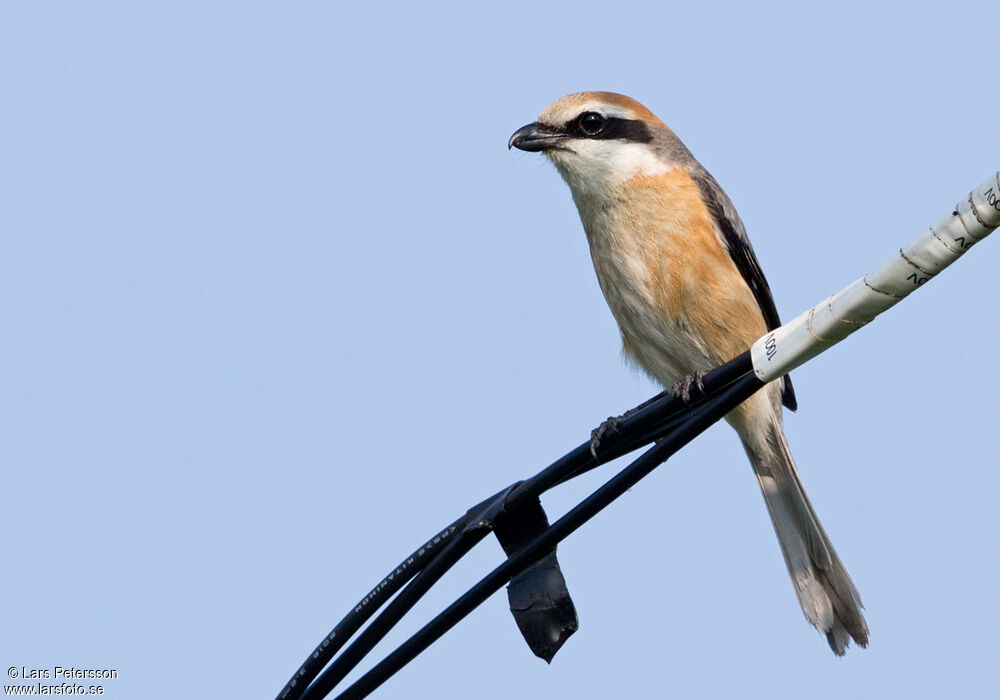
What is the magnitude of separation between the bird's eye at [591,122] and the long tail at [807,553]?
5.88ft

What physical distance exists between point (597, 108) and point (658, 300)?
115 cm

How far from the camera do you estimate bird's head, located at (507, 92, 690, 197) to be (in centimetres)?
623

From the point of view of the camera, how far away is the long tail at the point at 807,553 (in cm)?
603

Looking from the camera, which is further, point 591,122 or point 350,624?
point 591,122

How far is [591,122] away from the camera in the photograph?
6.44 meters

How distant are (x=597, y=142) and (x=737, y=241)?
0.85 meters

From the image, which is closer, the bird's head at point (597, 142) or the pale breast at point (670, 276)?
the pale breast at point (670, 276)

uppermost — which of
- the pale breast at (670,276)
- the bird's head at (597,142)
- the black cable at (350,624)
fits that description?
the bird's head at (597,142)

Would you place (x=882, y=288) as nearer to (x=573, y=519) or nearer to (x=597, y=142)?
(x=573, y=519)

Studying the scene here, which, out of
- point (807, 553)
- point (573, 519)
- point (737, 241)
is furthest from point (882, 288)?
point (807, 553)

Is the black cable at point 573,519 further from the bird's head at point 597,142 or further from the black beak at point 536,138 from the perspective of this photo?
the black beak at point 536,138

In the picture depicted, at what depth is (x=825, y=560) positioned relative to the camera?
616 centimetres

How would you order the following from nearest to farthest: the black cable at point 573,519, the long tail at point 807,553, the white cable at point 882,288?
1. the white cable at point 882,288
2. the black cable at point 573,519
3. the long tail at point 807,553

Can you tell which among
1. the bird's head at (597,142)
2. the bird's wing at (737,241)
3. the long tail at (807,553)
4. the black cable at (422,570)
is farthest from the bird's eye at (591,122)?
the black cable at (422,570)
